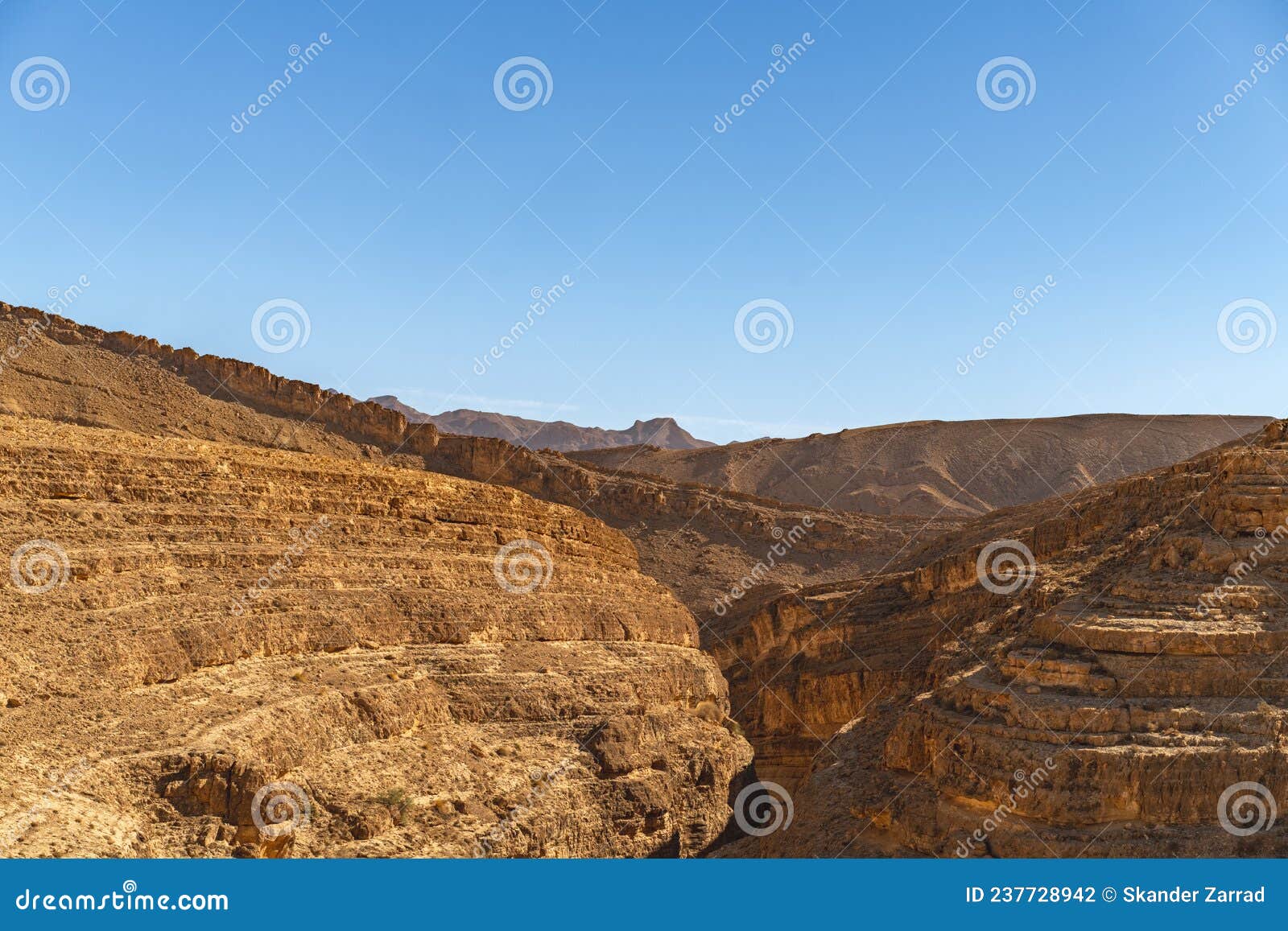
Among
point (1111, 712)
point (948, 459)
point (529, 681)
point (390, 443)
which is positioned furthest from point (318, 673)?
point (948, 459)

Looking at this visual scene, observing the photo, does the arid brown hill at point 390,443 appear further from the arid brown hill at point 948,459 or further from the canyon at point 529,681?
the arid brown hill at point 948,459

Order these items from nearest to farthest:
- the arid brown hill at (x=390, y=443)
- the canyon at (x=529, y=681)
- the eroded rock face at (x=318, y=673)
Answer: the eroded rock face at (x=318, y=673) → the canyon at (x=529, y=681) → the arid brown hill at (x=390, y=443)

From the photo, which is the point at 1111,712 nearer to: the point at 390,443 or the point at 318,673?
the point at 318,673

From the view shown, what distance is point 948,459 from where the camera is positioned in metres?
119

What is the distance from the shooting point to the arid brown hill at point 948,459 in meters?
111

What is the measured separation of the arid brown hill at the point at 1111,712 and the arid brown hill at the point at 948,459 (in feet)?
257

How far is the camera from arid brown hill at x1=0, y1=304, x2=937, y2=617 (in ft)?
156

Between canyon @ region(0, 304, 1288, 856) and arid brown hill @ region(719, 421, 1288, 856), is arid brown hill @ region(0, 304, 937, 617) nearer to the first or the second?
canyon @ region(0, 304, 1288, 856)

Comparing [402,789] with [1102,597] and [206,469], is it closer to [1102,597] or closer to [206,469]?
[206,469]

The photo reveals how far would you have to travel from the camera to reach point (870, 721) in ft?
101

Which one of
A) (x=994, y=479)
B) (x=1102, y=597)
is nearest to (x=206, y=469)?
(x=1102, y=597)

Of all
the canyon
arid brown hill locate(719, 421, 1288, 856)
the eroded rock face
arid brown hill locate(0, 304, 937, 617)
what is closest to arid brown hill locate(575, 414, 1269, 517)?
arid brown hill locate(0, 304, 937, 617)

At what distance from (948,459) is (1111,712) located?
100.0 meters

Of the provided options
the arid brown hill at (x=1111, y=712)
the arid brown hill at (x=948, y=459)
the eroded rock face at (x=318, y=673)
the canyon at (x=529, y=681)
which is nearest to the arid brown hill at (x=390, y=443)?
the canyon at (x=529, y=681)
